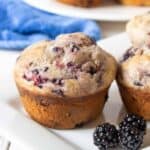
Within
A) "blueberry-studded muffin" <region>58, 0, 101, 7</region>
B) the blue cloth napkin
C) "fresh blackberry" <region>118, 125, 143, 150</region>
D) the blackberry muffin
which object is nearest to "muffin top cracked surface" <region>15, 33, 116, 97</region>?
the blackberry muffin

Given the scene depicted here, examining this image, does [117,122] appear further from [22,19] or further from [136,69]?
[22,19]

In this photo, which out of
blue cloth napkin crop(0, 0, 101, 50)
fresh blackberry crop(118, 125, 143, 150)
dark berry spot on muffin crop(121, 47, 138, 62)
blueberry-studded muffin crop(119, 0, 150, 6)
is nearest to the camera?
fresh blackberry crop(118, 125, 143, 150)

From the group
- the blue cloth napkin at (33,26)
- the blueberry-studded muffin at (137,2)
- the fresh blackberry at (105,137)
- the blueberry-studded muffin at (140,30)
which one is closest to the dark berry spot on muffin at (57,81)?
the fresh blackberry at (105,137)

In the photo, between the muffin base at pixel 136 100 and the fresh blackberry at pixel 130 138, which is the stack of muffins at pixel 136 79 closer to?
the muffin base at pixel 136 100

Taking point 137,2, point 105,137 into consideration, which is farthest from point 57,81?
point 137,2

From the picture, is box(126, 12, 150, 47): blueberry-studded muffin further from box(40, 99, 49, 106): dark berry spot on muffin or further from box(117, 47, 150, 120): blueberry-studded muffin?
box(40, 99, 49, 106): dark berry spot on muffin

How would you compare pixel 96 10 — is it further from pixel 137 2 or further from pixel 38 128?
pixel 38 128

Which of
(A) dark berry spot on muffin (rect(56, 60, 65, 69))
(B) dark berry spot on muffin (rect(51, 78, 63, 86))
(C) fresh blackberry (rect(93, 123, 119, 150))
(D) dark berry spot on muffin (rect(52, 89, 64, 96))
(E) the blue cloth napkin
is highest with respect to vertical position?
(A) dark berry spot on muffin (rect(56, 60, 65, 69))

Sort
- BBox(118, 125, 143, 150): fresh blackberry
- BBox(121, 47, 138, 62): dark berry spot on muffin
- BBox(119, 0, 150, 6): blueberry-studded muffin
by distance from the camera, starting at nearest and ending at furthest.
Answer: BBox(118, 125, 143, 150): fresh blackberry → BBox(121, 47, 138, 62): dark berry spot on muffin → BBox(119, 0, 150, 6): blueberry-studded muffin

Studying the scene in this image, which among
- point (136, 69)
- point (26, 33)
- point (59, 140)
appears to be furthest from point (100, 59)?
point (26, 33)
